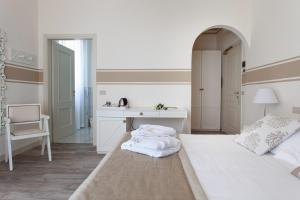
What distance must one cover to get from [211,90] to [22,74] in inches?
157

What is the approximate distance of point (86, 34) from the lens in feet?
13.0

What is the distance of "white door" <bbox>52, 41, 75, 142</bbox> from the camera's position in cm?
432

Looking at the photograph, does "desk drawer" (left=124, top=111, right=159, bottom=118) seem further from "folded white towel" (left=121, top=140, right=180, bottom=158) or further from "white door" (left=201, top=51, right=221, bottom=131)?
"white door" (left=201, top=51, right=221, bottom=131)

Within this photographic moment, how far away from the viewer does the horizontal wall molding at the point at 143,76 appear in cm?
394

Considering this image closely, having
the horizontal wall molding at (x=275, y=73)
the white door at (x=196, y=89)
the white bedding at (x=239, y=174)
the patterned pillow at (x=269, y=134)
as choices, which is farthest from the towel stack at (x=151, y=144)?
the white door at (x=196, y=89)

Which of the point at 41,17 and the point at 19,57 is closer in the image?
the point at 19,57

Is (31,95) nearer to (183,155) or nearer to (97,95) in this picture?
(97,95)

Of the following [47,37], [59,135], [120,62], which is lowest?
[59,135]

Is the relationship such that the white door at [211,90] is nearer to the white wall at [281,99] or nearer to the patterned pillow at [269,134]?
the white wall at [281,99]

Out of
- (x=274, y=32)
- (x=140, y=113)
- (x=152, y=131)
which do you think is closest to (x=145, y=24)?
(x=140, y=113)

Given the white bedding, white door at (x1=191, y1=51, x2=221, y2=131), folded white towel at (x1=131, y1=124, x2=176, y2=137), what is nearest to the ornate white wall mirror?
folded white towel at (x1=131, y1=124, x2=176, y2=137)

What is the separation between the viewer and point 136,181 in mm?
1100

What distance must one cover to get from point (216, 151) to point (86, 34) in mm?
3170

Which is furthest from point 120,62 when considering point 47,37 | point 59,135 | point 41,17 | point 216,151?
point 216,151
